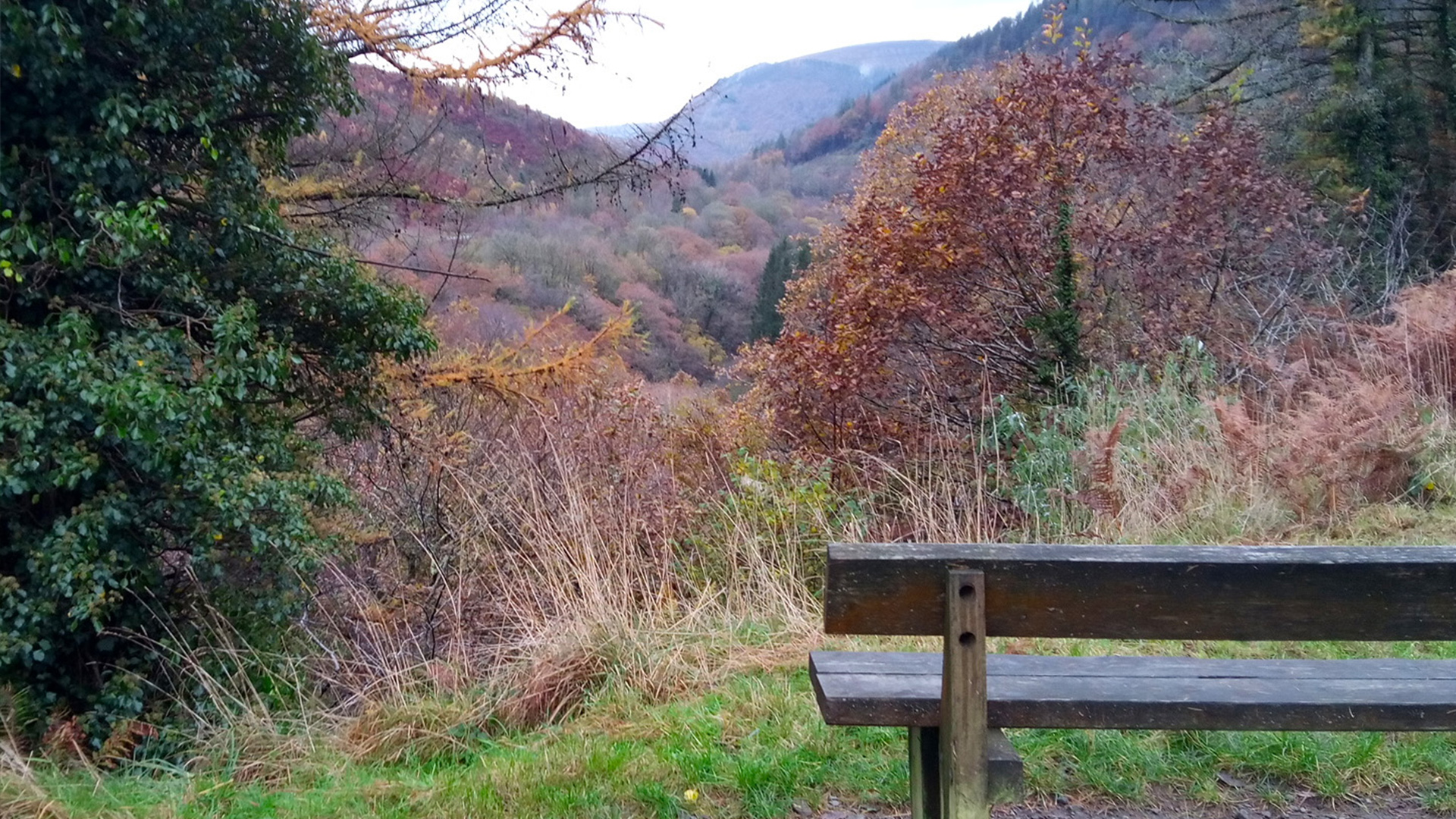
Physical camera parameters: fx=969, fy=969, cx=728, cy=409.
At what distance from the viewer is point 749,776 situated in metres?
3.18

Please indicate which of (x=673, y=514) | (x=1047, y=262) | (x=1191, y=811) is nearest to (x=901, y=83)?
(x=1047, y=262)

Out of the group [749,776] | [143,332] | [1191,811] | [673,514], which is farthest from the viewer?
[673,514]

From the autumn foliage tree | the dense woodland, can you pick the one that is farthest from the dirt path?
the autumn foliage tree

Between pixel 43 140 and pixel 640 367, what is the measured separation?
2610cm

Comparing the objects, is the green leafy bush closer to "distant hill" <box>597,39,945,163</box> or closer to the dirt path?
the dirt path

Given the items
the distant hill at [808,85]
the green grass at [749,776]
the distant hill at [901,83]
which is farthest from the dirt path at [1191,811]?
the distant hill at [901,83]

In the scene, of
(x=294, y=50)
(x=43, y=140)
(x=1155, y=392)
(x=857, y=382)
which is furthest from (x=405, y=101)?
(x=1155, y=392)

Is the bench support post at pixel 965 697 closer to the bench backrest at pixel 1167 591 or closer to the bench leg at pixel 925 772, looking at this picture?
the bench backrest at pixel 1167 591

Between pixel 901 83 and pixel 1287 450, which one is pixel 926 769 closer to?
pixel 1287 450

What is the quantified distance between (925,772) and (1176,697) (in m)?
0.67

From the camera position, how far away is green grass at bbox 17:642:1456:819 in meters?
3.08

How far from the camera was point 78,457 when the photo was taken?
483cm

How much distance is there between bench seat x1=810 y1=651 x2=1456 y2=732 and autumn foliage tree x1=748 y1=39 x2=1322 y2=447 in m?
6.65

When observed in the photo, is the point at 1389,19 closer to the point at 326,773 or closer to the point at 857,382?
the point at 857,382
